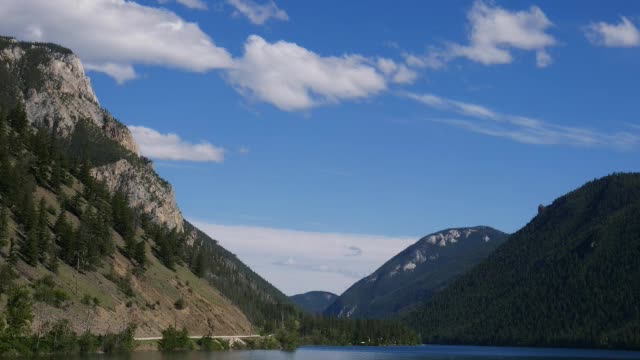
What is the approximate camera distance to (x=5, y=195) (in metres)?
194

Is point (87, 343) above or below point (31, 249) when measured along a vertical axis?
below

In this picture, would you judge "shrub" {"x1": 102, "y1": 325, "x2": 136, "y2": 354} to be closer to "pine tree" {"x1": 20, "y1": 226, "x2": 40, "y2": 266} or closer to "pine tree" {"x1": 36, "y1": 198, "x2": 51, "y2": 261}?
"pine tree" {"x1": 20, "y1": 226, "x2": 40, "y2": 266}

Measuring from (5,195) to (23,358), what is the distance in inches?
2597

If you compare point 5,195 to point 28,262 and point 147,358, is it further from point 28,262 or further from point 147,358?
point 147,358

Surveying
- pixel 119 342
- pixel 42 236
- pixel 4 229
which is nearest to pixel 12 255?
pixel 4 229

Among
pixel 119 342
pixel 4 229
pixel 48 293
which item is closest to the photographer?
pixel 48 293

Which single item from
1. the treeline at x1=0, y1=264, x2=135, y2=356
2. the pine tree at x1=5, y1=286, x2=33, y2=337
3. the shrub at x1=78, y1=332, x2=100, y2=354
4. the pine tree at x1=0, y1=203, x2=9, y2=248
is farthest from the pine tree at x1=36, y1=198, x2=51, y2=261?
the pine tree at x1=5, y1=286, x2=33, y2=337

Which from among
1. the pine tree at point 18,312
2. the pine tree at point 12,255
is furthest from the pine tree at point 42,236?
the pine tree at point 18,312

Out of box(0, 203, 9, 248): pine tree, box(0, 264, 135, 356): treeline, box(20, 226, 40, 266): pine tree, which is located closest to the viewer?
box(0, 264, 135, 356): treeline

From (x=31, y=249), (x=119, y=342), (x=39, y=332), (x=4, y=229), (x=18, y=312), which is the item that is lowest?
(x=119, y=342)

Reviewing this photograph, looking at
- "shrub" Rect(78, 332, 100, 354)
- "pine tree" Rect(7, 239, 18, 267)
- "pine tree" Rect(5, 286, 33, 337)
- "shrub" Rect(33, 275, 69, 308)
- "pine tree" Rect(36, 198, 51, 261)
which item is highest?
"pine tree" Rect(36, 198, 51, 261)

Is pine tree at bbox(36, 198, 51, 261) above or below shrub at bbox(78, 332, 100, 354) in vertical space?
above

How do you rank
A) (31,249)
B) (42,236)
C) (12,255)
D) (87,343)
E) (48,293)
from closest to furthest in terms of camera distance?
(48,293) → (87,343) → (12,255) → (31,249) → (42,236)

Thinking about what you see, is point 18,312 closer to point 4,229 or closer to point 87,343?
point 87,343
